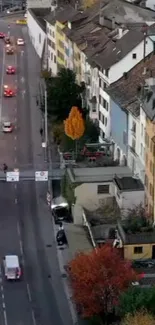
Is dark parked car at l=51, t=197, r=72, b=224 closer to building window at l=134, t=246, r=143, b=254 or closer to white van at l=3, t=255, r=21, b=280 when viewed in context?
white van at l=3, t=255, r=21, b=280

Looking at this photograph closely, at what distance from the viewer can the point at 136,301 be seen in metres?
52.1

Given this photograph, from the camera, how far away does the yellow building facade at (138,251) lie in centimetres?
6200

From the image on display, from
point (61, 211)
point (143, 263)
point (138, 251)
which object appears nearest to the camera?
point (143, 263)

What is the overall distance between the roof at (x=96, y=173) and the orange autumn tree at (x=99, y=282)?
44.8 feet

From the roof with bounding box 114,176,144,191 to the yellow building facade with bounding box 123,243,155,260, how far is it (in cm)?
635

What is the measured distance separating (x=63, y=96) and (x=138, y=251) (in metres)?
27.8

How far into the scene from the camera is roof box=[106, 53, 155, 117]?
7212cm

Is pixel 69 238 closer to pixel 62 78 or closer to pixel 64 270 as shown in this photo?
pixel 64 270

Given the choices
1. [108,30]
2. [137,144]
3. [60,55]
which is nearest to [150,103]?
[137,144]

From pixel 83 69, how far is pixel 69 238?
26667 mm

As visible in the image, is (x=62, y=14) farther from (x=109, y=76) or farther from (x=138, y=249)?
(x=138, y=249)

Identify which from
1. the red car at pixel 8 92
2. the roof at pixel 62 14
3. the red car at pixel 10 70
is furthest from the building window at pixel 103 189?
the red car at pixel 10 70

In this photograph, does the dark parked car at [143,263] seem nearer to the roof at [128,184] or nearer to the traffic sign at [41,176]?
the roof at [128,184]

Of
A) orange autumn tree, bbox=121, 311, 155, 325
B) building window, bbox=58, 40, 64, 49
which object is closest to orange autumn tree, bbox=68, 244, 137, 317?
orange autumn tree, bbox=121, 311, 155, 325
